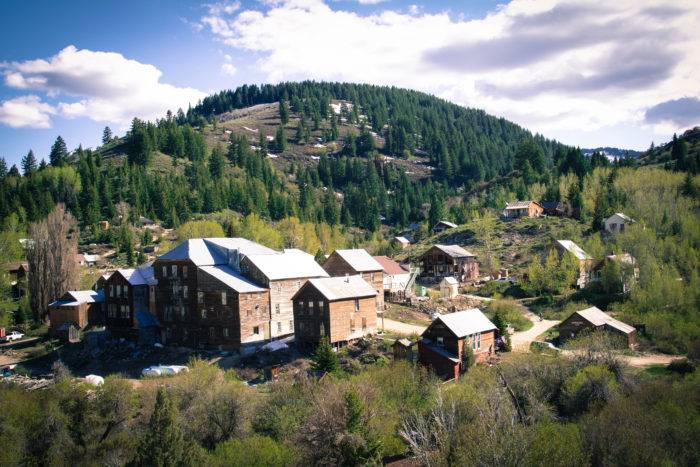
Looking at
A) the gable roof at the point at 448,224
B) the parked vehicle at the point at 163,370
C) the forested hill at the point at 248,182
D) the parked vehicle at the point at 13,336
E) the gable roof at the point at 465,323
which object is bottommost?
the parked vehicle at the point at 163,370

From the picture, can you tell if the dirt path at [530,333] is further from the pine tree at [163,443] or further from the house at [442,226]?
the house at [442,226]

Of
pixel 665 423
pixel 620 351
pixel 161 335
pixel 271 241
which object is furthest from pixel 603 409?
pixel 271 241

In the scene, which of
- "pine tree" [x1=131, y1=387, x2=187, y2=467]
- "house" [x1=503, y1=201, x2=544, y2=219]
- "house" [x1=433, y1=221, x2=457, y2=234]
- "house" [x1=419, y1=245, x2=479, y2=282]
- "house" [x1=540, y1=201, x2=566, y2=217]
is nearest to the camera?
"pine tree" [x1=131, y1=387, x2=187, y2=467]

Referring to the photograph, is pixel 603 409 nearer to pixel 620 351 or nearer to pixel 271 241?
pixel 620 351

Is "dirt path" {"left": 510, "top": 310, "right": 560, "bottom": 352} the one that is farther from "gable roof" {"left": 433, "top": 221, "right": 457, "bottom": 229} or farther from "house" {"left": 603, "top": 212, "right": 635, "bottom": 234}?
"gable roof" {"left": 433, "top": 221, "right": 457, "bottom": 229}

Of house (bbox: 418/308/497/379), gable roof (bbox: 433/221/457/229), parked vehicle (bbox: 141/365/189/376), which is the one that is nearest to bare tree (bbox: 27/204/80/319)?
parked vehicle (bbox: 141/365/189/376)

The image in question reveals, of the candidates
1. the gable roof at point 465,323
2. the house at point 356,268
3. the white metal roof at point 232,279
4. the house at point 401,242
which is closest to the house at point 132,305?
the white metal roof at point 232,279

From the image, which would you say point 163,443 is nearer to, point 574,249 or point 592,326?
point 592,326

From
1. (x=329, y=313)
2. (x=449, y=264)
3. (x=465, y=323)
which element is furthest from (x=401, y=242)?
(x=465, y=323)
